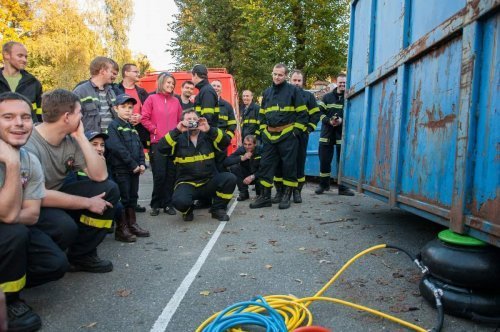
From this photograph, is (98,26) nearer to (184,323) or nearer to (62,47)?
(62,47)

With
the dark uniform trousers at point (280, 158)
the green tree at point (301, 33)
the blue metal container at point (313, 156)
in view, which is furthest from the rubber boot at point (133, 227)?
the green tree at point (301, 33)

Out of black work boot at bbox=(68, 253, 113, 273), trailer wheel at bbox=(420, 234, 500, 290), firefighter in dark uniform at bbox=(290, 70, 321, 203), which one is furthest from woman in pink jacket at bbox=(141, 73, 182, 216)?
trailer wheel at bbox=(420, 234, 500, 290)

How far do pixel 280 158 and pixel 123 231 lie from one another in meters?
3.02

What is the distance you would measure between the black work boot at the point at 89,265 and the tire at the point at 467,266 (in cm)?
267

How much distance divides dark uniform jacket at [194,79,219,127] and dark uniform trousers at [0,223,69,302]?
3.67 metres

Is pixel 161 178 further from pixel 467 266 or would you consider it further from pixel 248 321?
pixel 467 266

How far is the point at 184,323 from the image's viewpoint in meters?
2.74

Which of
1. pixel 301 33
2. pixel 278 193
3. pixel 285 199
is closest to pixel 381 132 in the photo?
pixel 285 199

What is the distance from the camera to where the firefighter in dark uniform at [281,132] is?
6.66m

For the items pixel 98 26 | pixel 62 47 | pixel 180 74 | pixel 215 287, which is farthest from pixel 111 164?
pixel 98 26

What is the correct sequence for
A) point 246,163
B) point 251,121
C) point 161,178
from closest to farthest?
point 161,178 < point 246,163 < point 251,121

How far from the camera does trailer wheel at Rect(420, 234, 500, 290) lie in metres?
2.59

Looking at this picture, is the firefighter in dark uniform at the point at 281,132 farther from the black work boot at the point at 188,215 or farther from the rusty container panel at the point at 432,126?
the rusty container panel at the point at 432,126

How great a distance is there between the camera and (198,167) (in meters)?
5.82
